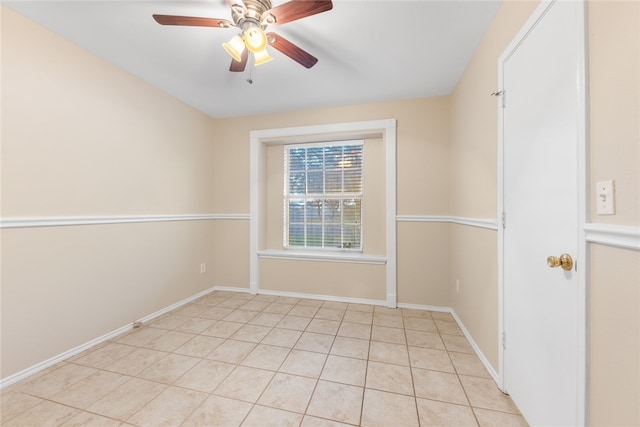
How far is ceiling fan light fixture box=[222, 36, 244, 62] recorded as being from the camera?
4.70ft

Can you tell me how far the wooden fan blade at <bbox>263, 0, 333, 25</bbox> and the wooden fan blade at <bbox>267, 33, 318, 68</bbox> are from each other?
0.31 feet

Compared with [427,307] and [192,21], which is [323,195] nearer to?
[427,307]

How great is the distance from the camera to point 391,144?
276 cm

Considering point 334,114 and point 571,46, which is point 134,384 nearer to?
point 571,46

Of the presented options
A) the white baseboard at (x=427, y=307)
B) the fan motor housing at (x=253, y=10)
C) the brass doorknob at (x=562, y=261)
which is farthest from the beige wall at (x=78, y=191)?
the brass doorknob at (x=562, y=261)

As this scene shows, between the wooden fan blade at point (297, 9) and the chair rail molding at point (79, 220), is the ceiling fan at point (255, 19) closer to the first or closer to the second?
the wooden fan blade at point (297, 9)

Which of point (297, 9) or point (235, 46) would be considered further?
point (235, 46)

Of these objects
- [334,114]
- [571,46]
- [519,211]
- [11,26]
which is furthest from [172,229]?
[571,46]

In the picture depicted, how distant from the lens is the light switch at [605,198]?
776 millimetres

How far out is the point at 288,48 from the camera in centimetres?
154

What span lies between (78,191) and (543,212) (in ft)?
10.0

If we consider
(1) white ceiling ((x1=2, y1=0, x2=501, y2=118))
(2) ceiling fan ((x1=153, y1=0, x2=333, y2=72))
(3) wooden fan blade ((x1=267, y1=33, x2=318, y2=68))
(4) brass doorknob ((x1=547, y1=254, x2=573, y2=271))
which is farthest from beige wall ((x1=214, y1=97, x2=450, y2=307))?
(4) brass doorknob ((x1=547, y1=254, x2=573, y2=271))

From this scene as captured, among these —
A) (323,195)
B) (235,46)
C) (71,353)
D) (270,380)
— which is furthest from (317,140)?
(71,353)

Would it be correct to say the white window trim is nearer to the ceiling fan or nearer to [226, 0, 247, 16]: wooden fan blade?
the ceiling fan
